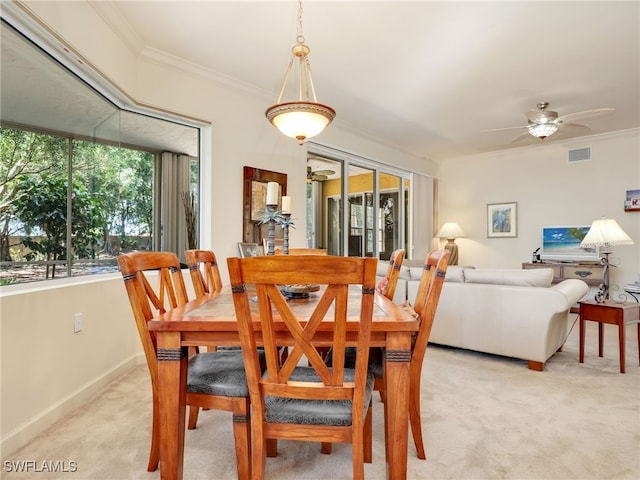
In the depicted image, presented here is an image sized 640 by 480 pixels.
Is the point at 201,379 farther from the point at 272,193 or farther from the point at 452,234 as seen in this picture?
the point at 452,234

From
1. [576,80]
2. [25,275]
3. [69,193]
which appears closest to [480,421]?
[25,275]

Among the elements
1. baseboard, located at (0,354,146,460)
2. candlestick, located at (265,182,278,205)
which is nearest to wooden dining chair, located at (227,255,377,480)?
candlestick, located at (265,182,278,205)

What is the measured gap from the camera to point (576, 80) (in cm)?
362

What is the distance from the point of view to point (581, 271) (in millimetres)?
5148

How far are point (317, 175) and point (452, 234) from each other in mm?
3018

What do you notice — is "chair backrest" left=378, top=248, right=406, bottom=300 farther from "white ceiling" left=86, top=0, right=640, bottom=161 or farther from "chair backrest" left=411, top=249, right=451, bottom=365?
"white ceiling" left=86, top=0, right=640, bottom=161

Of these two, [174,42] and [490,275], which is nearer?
[174,42]

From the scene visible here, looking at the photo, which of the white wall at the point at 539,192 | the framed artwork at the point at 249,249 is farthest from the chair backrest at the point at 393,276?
the white wall at the point at 539,192

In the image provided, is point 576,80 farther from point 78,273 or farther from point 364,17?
point 78,273

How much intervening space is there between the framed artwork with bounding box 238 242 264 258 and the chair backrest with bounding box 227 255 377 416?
96.4 inches

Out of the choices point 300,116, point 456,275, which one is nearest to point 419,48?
point 300,116

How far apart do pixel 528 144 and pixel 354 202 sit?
3094mm

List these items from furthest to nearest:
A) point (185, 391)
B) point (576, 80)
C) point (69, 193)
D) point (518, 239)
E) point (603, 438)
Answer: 1. point (518, 239)
2. point (576, 80)
3. point (69, 193)
4. point (603, 438)
5. point (185, 391)

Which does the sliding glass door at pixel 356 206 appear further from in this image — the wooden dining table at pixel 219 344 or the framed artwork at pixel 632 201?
the wooden dining table at pixel 219 344
